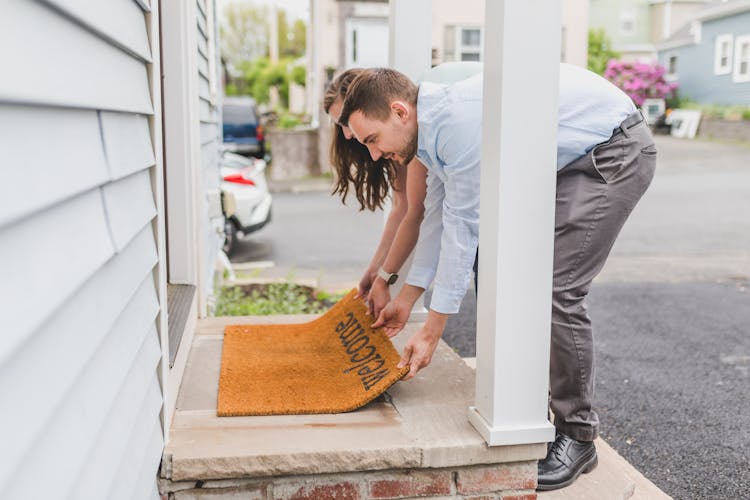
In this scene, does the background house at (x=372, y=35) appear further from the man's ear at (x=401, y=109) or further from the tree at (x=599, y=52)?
the man's ear at (x=401, y=109)

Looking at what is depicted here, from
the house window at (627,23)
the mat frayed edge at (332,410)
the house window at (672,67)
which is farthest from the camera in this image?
the house window at (627,23)

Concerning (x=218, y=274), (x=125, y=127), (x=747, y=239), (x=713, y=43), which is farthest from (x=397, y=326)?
(x=713, y=43)

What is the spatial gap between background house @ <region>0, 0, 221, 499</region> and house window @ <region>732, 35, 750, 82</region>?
2497cm

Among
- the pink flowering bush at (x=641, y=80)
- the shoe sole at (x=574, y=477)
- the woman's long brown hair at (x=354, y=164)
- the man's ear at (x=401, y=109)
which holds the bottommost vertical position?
the shoe sole at (x=574, y=477)

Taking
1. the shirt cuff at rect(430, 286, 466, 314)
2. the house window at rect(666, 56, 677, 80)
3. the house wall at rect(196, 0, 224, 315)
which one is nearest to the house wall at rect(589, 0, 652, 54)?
the house window at rect(666, 56, 677, 80)

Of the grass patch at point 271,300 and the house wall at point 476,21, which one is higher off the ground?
the house wall at point 476,21

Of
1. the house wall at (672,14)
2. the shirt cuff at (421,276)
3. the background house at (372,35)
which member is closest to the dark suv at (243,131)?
the background house at (372,35)

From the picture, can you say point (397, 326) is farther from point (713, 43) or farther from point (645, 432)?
point (713, 43)

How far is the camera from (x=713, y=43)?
25.1 metres

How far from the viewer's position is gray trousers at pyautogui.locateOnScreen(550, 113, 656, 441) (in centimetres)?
224

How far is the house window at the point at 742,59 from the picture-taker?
23359 millimetres

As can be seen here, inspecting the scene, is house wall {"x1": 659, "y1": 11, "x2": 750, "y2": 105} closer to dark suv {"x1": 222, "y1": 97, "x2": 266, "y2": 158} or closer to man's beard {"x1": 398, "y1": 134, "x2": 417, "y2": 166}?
dark suv {"x1": 222, "y1": 97, "x2": 266, "y2": 158}

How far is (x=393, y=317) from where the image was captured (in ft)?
9.01

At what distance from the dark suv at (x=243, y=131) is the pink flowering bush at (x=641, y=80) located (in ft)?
46.5
